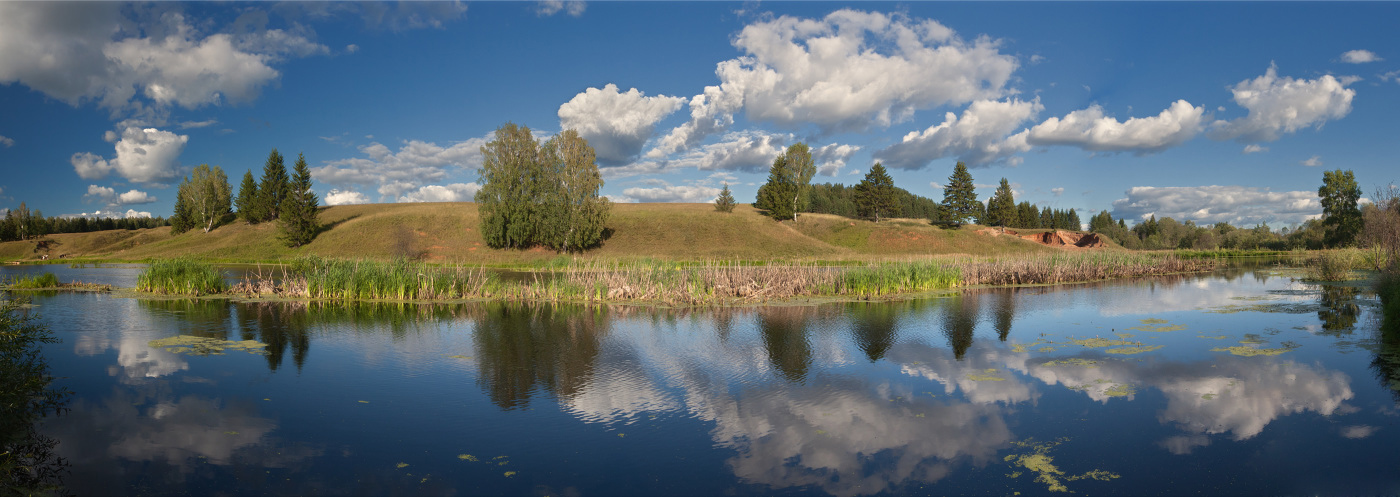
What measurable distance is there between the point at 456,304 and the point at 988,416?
2184cm

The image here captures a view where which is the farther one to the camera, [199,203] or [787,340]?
[199,203]

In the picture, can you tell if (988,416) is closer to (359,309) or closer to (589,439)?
(589,439)

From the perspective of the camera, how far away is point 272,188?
3204 inches

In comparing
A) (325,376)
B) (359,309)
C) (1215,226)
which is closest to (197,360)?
(325,376)

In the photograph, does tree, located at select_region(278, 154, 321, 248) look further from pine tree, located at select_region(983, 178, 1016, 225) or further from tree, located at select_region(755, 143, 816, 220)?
pine tree, located at select_region(983, 178, 1016, 225)

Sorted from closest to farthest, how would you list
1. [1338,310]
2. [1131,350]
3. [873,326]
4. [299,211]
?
1. [1131,350]
2. [873,326]
3. [1338,310]
4. [299,211]

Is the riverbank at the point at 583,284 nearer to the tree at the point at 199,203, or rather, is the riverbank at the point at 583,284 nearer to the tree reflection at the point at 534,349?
the tree reflection at the point at 534,349

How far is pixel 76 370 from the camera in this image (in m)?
13.8

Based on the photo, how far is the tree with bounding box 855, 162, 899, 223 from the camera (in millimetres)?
90188

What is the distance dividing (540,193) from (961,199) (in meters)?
55.3

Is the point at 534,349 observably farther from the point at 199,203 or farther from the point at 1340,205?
the point at 1340,205

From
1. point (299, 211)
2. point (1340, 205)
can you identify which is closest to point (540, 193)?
point (299, 211)

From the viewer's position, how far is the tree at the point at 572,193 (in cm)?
6062

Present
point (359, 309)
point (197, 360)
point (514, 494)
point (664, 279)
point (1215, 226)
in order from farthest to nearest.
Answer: point (1215, 226), point (664, 279), point (359, 309), point (197, 360), point (514, 494)
